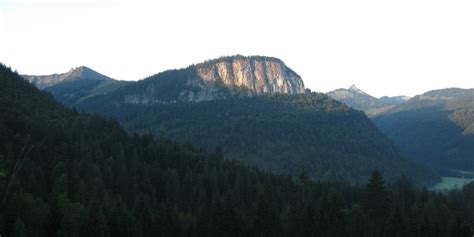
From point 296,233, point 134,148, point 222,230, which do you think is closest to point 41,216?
point 222,230

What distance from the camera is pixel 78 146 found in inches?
6703

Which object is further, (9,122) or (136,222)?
(9,122)

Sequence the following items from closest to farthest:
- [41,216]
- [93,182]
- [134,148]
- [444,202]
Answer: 1. [41,216]
2. [93,182]
3. [444,202]
4. [134,148]

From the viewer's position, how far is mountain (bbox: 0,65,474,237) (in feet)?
351

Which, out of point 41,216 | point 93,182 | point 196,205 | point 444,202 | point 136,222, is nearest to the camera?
point 41,216

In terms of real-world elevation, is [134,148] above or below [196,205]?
above

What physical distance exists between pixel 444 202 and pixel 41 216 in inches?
4259

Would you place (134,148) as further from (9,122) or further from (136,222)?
(136,222)

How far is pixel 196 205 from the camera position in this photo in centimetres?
15262

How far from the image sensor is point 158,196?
6348 inches

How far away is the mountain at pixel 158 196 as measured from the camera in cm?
10688

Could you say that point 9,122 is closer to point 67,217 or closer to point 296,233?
point 67,217

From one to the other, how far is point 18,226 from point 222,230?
1328 inches

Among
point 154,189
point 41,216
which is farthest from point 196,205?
point 41,216
